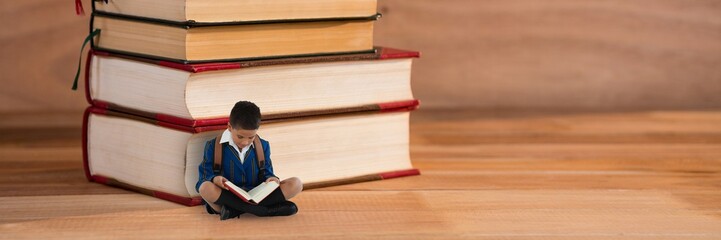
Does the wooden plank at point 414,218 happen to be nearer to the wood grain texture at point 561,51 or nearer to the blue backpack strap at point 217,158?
the blue backpack strap at point 217,158

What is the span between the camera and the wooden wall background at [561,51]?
278 centimetres

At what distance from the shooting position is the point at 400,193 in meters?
1.82

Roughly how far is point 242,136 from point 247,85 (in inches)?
5.1

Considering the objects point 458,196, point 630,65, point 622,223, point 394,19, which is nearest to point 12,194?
point 458,196

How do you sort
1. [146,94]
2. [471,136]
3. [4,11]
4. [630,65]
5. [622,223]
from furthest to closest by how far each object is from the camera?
[630,65] < [4,11] < [471,136] < [146,94] < [622,223]

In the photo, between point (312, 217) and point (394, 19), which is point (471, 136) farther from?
point (312, 217)

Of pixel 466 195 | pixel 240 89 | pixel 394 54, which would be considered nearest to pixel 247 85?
pixel 240 89

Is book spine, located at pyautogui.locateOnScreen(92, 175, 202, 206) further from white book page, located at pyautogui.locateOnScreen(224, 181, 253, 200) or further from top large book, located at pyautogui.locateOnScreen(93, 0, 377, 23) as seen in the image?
top large book, located at pyautogui.locateOnScreen(93, 0, 377, 23)

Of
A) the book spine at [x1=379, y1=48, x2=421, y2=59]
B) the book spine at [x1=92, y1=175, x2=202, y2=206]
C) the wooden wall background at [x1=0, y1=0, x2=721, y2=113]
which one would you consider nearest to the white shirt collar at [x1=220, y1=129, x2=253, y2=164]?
the book spine at [x1=92, y1=175, x2=202, y2=206]

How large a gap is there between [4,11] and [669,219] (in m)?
1.57

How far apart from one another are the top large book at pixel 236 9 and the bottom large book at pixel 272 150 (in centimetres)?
15

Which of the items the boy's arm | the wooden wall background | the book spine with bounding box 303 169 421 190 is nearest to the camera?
the boy's arm

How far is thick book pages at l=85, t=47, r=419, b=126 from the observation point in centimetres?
171

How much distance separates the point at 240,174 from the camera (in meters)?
1.69
